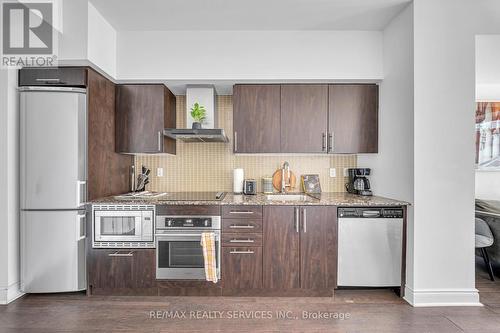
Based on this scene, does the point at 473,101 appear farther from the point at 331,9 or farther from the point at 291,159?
the point at 291,159

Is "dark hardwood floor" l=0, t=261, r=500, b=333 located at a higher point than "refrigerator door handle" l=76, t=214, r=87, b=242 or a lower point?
lower

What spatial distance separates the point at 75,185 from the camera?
2689mm

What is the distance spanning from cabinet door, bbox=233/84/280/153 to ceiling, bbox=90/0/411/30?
63cm

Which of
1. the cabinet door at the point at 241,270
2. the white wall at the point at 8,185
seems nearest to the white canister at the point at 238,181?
the cabinet door at the point at 241,270

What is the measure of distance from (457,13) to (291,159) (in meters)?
2.06

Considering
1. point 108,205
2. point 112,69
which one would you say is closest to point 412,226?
point 108,205

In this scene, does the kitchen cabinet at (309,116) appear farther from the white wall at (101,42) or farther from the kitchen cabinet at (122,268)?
the kitchen cabinet at (122,268)

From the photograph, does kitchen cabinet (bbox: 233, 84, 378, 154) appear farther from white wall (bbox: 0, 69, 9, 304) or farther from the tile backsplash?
white wall (bbox: 0, 69, 9, 304)

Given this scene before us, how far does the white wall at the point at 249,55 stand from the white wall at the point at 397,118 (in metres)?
0.19

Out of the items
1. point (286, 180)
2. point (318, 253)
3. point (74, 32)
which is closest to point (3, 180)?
point (74, 32)

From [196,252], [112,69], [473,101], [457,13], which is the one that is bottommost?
[196,252]

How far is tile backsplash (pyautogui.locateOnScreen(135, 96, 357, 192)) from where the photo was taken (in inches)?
143

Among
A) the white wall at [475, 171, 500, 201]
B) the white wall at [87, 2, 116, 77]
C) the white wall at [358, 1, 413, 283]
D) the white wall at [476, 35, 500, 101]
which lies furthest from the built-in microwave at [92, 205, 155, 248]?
the white wall at [475, 171, 500, 201]

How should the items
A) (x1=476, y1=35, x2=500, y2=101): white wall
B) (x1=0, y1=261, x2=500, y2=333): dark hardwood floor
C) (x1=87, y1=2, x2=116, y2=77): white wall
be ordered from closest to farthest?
(x1=0, y1=261, x2=500, y2=333): dark hardwood floor
(x1=87, y1=2, x2=116, y2=77): white wall
(x1=476, y1=35, x2=500, y2=101): white wall
